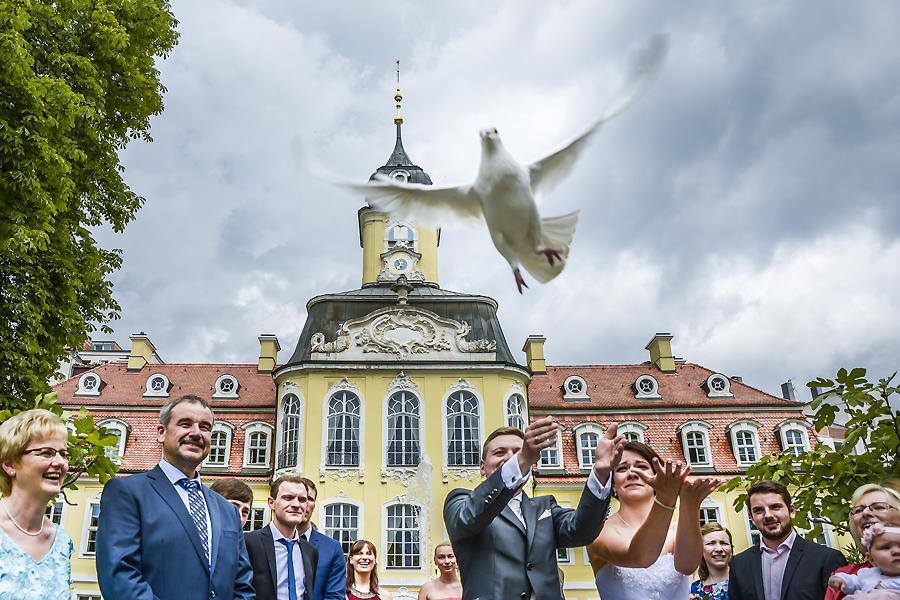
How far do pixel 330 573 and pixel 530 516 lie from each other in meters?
2.42

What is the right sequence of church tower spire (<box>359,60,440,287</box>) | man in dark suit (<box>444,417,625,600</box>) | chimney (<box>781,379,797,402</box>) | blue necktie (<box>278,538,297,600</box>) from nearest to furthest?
man in dark suit (<box>444,417,625,600</box>)
blue necktie (<box>278,538,297,600</box>)
church tower spire (<box>359,60,440,287</box>)
chimney (<box>781,379,797,402</box>)

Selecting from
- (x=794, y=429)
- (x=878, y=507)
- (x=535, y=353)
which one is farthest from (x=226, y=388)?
(x=878, y=507)

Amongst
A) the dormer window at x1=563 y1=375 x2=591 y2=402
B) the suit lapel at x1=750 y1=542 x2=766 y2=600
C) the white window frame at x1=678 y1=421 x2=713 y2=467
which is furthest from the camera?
the dormer window at x1=563 y1=375 x2=591 y2=402

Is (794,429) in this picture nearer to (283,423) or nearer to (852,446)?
(283,423)

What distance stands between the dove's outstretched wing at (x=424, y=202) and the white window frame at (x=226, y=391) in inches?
945

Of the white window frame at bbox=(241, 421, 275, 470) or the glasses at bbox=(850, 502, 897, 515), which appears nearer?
the glasses at bbox=(850, 502, 897, 515)

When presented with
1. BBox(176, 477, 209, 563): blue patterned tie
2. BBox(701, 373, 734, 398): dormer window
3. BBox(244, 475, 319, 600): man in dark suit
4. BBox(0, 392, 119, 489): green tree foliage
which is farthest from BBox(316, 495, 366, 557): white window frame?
BBox(176, 477, 209, 563): blue patterned tie

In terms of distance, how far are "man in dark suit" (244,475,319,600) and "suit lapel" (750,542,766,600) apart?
119 inches

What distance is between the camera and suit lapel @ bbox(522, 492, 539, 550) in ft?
11.2

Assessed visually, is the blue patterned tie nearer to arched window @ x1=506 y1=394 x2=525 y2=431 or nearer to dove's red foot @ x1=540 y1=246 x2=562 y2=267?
dove's red foot @ x1=540 y1=246 x2=562 y2=267

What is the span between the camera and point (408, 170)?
99.7 feet

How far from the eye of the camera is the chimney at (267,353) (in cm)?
2825

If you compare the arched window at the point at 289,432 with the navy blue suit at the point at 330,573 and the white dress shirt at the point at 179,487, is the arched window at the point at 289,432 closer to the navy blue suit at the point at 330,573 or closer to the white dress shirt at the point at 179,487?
the navy blue suit at the point at 330,573

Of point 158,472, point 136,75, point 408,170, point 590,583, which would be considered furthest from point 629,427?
point 158,472
